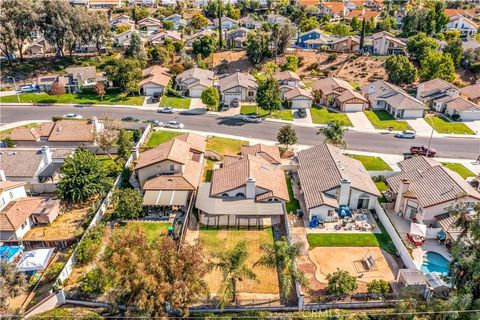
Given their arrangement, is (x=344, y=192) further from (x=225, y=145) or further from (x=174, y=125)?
(x=174, y=125)

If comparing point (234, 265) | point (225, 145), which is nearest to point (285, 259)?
point (234, 265)

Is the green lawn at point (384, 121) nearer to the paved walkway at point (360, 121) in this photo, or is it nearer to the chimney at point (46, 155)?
the paved walkway at point (360, 121)

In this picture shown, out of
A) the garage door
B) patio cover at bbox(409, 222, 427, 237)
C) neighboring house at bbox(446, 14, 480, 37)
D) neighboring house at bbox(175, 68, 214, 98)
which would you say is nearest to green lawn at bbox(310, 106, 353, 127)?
the garage door

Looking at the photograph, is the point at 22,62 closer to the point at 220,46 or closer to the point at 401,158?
the point at 220,46

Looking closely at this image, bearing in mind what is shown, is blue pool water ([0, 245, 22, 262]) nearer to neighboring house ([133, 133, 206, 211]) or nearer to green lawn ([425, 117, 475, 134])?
neighboring house ([133, 133, 206, 211])

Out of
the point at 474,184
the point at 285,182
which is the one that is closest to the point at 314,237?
the point at 285,182

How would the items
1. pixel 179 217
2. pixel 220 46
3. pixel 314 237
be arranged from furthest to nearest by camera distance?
pixel 220 46 < pixel 179 217 < pixel 314 237
